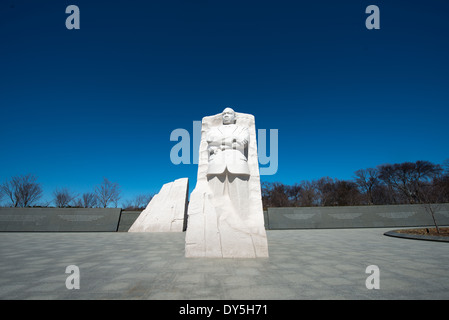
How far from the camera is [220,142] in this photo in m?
5.03

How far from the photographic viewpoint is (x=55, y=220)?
10.8 meters

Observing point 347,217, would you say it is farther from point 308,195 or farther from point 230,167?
point 308,195

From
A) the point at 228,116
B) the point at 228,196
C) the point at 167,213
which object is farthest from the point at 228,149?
the point at 167,213

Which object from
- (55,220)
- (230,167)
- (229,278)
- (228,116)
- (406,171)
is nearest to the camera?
(229,278)

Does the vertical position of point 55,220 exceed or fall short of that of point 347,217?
it exceeds it

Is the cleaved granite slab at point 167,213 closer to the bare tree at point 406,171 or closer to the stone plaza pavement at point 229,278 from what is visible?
the stone plaza pavement at point 229,278

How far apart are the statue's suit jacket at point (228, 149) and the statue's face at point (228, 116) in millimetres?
197

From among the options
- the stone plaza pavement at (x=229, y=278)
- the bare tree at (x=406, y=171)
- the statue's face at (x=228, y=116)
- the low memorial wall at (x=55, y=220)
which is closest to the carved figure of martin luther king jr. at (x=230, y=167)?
the statue's face at (x=228, y=116)

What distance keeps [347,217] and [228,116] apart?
10356mm

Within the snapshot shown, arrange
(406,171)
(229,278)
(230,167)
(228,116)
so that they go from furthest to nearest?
→ 1. (406,171)
2. (228,116)
3. (230,167)
4. (229,278)

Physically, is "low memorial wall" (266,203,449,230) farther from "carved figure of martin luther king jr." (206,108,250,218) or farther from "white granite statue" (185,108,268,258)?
"carved figure of martin luther king jr." (206,108,250,218)

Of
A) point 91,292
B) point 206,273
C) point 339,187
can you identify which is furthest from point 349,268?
point 339,187

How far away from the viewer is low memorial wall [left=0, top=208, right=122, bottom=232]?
34.9ft
